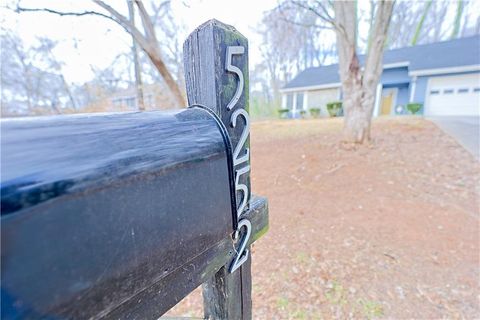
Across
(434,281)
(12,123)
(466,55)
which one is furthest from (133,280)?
(466,55)

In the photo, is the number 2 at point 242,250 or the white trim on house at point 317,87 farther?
the white trim on house at point 317,87

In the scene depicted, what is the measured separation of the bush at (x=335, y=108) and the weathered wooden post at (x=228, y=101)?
1640 centimetres

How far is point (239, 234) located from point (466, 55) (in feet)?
59.6

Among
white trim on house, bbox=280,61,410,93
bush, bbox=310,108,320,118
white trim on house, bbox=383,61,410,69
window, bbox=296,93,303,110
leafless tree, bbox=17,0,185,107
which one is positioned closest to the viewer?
leafless tree, bbox=17,0,185,107

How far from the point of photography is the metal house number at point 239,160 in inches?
31.5

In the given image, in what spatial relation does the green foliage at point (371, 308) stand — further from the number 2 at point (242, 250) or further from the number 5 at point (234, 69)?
the number 5 at point (234, 69)

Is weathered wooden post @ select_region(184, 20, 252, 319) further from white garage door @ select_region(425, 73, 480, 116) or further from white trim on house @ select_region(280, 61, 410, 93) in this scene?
white trim on house @ select_region(280, 61, 410, 93)

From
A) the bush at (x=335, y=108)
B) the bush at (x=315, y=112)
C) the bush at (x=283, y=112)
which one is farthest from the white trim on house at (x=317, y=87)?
the bush at (x=315, y=112)

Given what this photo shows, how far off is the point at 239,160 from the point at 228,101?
0.62 feet

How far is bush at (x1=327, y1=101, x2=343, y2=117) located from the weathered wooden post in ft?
53.8

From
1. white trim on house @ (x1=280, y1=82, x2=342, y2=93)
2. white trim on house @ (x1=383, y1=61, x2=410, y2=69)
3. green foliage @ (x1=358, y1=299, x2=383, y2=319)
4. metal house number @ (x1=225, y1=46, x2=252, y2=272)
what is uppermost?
white trim on house @ (x1=383, y1=61, x2=410, y2=69)

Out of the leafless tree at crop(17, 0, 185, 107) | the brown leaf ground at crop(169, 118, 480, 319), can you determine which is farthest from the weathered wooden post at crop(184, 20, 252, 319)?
the leafless tree at crop(17, 0, 185, 107)

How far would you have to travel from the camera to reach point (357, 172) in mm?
4617

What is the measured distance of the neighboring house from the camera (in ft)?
42.2
